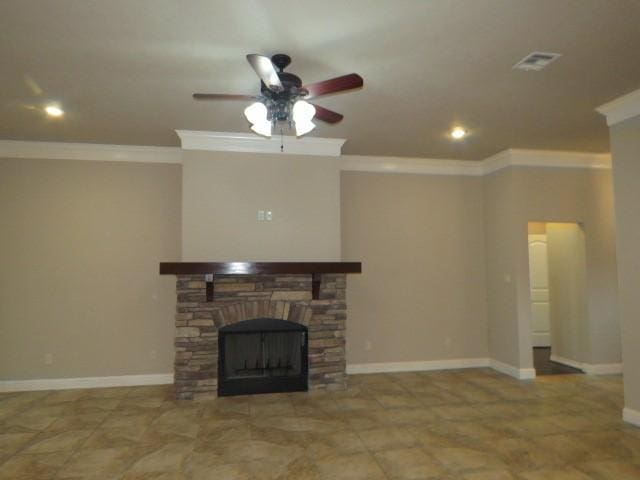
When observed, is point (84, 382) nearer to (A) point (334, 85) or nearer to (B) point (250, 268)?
(B) point (250, 268)

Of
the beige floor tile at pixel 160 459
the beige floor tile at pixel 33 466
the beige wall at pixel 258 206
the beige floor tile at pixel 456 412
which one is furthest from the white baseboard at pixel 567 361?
the beige floor tile at pixel 33 466

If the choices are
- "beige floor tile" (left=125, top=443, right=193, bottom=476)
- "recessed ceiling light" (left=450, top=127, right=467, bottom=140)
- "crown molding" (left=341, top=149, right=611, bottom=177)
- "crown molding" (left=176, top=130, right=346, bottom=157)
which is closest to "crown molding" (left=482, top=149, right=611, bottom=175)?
"crown molding" (left=341, top=149, right=611, bottom=177)

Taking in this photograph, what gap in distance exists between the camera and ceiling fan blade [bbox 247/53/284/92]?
6.59ft

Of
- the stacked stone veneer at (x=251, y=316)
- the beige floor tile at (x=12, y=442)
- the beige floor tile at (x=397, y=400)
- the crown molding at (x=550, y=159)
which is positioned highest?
the crown molding at (x=550, y=159)

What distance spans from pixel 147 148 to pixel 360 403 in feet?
12.5

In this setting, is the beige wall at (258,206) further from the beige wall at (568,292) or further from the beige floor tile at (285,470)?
the beige wall at (568,292)

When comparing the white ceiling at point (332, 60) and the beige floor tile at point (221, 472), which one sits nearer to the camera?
the white ceiling at point (332, 60)

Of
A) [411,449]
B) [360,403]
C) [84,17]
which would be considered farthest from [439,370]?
[84,17]

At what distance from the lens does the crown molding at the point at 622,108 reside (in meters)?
3.34

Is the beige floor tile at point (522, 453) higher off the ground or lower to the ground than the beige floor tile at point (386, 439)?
lower

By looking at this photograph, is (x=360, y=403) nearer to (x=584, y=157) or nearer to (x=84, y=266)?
(x=84, y=266)

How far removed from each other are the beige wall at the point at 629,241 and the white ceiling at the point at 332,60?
419mm

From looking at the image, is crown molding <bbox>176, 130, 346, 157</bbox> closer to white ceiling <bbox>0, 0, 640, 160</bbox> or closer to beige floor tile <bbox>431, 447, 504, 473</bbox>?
white ceiling <bbox>0, 0, 640, 160</bbox>

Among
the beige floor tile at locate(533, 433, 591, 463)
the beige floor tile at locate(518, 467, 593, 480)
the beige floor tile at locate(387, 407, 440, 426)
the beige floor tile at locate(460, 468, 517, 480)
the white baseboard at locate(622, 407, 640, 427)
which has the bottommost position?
the beige floor tile at locate(518, 467, 593, 480)
